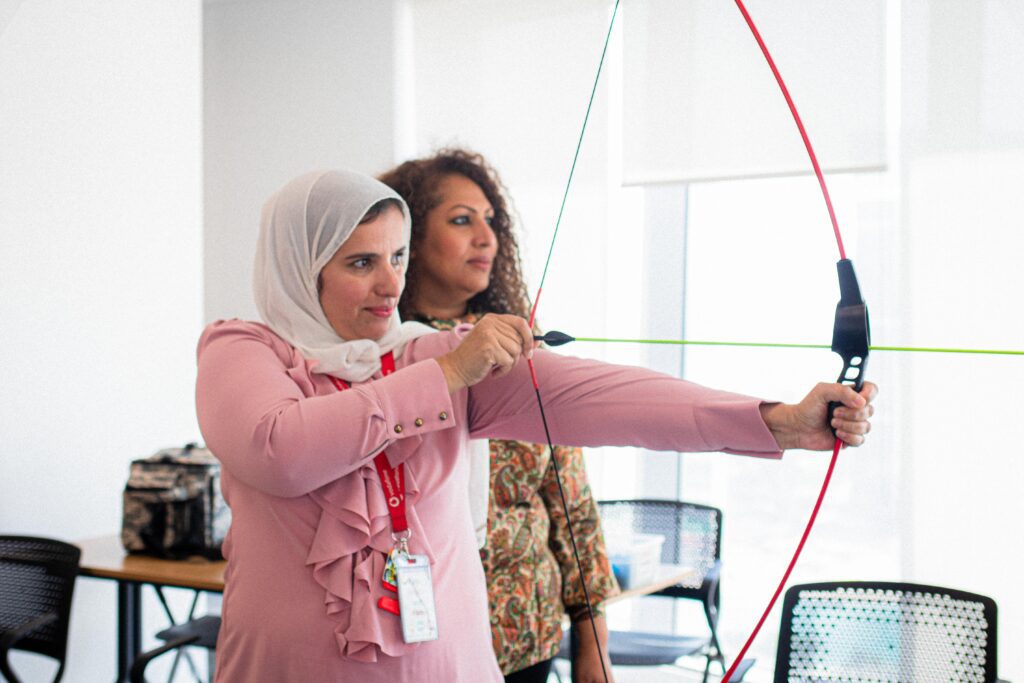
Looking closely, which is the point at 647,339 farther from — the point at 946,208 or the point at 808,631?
the point at 808,631

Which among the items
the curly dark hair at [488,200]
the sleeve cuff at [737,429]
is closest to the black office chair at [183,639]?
the curly dark hair at [488,200]

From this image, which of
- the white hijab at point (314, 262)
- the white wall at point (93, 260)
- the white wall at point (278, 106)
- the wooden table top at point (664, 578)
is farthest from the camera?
the white wall at point (278, 106)

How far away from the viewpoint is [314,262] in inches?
52.1

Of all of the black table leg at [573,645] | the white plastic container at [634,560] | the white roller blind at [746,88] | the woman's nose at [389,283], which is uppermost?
the white roller blind at [746,88]

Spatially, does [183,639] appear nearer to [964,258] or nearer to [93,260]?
[93,260]

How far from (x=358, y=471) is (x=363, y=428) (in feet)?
0.37

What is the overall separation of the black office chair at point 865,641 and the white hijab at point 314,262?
2.71 feet

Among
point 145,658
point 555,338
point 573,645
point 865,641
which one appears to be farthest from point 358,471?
point 145,658

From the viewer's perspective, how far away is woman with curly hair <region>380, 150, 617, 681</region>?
1593 mm

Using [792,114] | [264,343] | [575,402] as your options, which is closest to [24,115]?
[264,343]

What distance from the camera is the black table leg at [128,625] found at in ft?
9.07

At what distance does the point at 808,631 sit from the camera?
1.67 metres

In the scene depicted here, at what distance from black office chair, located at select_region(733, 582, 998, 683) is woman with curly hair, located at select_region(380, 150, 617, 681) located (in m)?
0.33

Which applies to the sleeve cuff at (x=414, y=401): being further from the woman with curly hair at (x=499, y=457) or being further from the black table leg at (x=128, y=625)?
the black table leg at (x=128, y=625)
